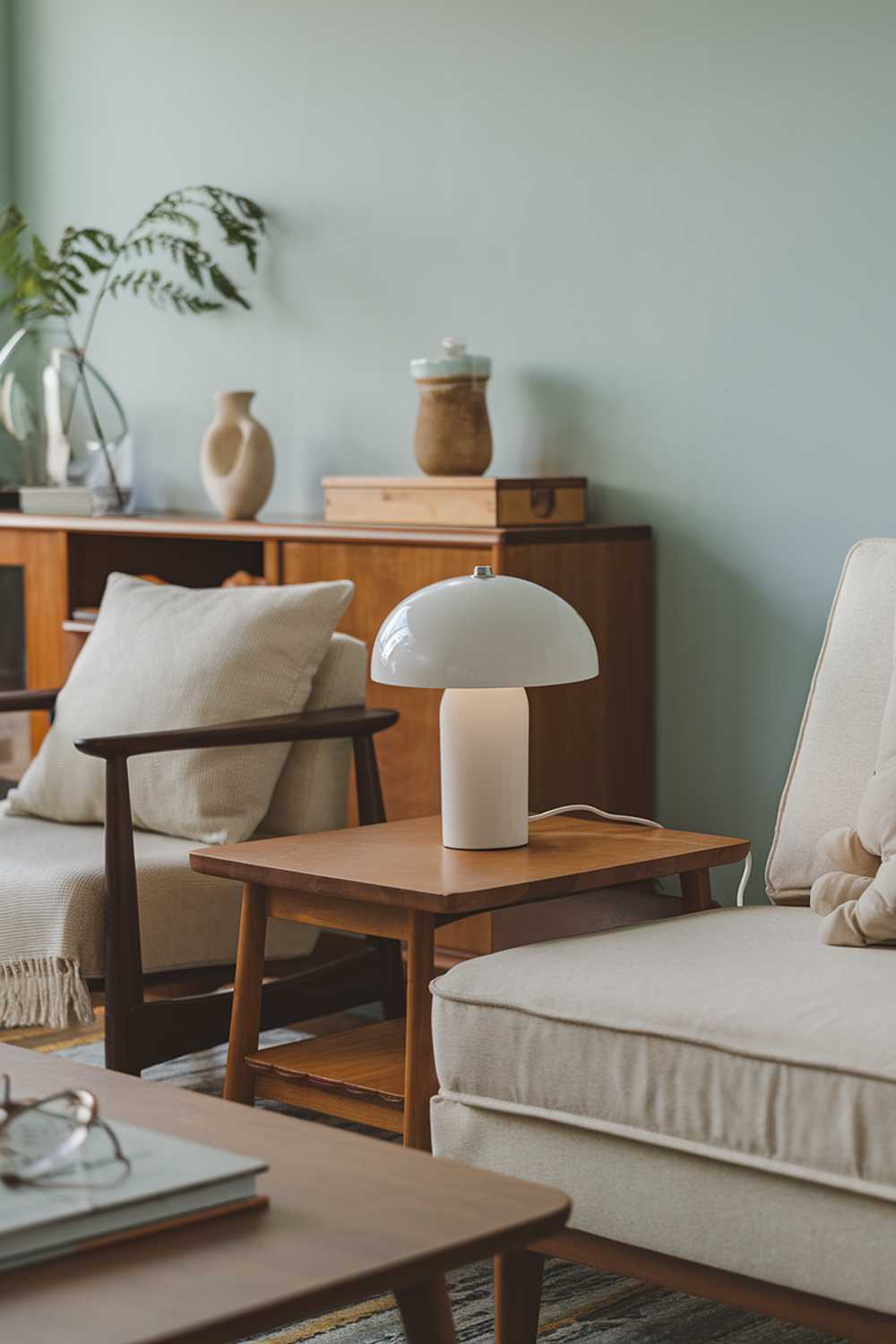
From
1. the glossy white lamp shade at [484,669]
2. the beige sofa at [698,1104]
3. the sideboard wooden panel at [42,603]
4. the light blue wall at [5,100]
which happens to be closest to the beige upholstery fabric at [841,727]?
the beige sofa at [698,1104]

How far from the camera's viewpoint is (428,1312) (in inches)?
53.4

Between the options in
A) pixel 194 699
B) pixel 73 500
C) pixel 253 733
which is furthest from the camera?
pixel 73 500

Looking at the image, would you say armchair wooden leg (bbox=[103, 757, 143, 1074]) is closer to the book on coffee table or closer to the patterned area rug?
the patterned area rug

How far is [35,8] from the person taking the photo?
416cm

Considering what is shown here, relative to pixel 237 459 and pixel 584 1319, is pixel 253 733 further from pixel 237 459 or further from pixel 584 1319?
pixel 237 459

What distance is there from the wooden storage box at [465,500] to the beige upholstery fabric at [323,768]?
0.34m

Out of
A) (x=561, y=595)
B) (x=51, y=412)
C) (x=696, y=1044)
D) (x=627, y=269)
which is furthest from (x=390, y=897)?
(x=51, y=412)

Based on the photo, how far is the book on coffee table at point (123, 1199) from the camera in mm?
1040

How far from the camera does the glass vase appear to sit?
3.81 metres

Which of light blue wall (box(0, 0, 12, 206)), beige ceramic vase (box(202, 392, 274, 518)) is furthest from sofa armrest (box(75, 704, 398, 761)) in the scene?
light blue wall (box(0, 0, 12, 206))

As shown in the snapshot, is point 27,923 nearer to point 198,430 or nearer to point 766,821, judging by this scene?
point 766,821

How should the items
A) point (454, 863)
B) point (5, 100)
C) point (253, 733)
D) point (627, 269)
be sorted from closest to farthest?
point (454, 863)
point (253, 733)
point (627, 269)
point (5, 100)

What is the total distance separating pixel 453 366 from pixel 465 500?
269 mm

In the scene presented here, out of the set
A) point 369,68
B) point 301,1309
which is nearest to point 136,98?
point 369,68
